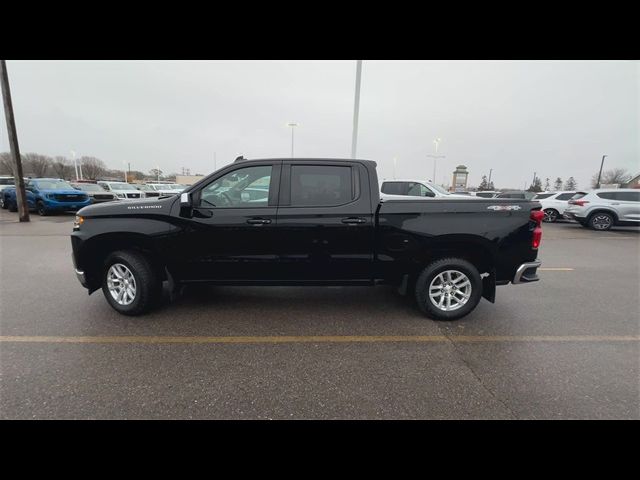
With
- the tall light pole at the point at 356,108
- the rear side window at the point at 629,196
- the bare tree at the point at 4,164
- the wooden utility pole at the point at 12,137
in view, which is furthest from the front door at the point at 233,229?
the bare tree at the point at 4,164

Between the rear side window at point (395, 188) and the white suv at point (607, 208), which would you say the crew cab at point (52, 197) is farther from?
the white suv at point (607, 208)

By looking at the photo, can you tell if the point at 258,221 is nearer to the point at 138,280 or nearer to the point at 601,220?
the point at 138,280

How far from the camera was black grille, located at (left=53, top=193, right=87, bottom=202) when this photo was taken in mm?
14336

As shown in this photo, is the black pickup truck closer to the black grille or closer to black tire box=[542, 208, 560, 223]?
the black grille

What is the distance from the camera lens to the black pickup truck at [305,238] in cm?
372

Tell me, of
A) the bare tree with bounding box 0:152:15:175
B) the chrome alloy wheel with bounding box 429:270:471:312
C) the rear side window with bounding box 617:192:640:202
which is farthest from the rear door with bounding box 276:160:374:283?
the bare tree with bounding box 0:152:15:175

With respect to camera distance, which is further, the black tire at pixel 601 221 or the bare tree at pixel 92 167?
the bare tree at pixel 92 167

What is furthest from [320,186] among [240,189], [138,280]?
[138,280]

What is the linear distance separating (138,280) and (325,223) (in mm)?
2360

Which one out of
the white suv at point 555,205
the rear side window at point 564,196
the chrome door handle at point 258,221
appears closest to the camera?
the chrome door handle at point 258,221

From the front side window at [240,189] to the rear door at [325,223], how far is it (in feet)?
0.79

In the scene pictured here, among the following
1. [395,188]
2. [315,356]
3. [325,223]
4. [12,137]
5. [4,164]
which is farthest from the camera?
[4,164]

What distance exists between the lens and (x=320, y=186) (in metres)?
3.84

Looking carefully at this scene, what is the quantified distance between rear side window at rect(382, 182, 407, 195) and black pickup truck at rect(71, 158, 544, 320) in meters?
7.42
